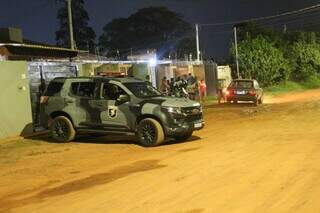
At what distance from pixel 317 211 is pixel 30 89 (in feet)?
46.5

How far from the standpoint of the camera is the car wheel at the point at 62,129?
17.2 m

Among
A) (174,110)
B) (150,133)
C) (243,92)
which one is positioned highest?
(174,110)

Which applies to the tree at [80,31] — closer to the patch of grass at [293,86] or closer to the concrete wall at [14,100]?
the patch of grass at [293,86]

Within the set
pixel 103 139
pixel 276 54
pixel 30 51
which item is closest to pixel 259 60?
pixel 276 54

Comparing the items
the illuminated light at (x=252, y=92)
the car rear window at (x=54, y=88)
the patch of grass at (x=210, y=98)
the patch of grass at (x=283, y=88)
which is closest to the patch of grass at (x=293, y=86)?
the patch of grass at (x=283, y=88)

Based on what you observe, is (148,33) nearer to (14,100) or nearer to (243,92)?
(243,92)

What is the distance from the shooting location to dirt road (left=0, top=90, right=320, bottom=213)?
863 centimetres

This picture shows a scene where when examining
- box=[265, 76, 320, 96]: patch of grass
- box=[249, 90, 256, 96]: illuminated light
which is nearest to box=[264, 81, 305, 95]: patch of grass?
box=[265, 76, 320, 96]: patch of grass

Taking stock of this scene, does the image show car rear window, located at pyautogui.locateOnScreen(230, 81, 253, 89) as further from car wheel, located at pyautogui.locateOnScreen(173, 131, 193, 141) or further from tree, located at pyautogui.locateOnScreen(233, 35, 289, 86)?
tree, located at pyautogui.locateOnScreen(233, 35, 289, 86)

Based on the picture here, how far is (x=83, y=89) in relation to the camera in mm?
17266

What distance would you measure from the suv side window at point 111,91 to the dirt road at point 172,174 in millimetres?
1331

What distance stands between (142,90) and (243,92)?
15113 millimetres

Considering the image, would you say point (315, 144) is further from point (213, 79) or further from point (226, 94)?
point (213, 79)

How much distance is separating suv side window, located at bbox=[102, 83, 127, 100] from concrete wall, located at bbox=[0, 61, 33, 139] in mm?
3640
